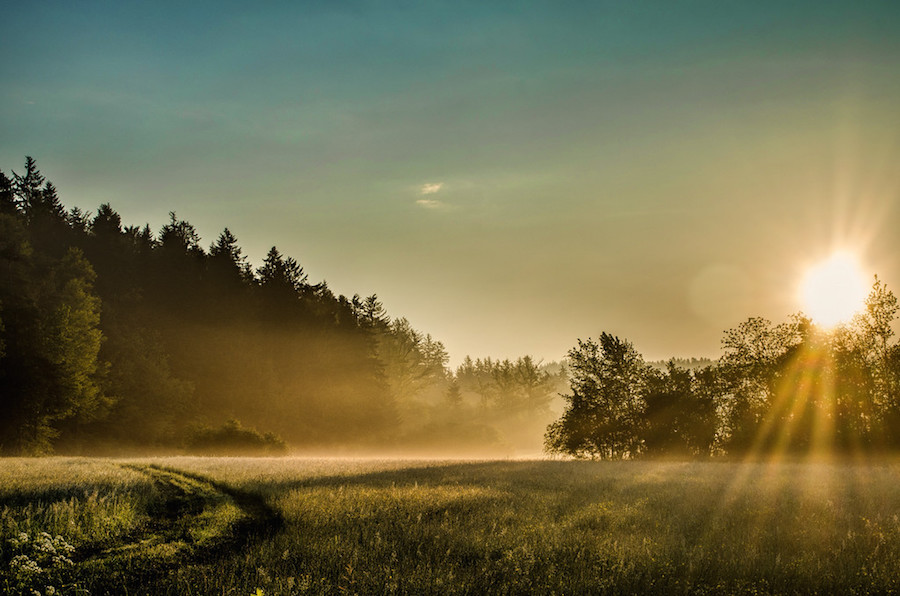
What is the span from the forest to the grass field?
2671 cm

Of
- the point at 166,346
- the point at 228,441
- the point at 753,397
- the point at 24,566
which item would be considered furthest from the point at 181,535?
the point at 166,346

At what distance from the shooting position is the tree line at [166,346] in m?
35.4

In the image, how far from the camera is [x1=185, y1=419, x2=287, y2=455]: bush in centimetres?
3897

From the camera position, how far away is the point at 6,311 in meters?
34.6

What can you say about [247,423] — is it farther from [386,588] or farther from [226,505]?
[386,588]

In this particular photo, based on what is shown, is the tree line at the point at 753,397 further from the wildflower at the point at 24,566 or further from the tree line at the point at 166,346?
the wildflower at the point at 24,566

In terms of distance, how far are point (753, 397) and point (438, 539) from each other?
38382mm

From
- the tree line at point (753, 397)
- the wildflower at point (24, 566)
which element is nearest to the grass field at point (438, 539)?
the wildflower at point (24, 566)

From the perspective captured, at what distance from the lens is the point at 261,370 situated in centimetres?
5925

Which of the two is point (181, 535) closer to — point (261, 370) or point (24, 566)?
point (24, 566)

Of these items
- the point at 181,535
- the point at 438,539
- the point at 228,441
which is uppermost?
the point at 438,539

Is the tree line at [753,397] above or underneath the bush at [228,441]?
above

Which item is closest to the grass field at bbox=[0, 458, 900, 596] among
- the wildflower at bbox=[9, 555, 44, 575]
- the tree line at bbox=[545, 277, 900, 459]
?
the wildflower at bbox=[9, 555, 44, 575]

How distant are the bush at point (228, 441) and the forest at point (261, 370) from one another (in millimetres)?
141
